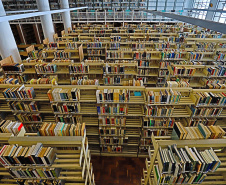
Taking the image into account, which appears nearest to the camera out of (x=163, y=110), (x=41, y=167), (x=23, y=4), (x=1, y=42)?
(x=41, y=167)

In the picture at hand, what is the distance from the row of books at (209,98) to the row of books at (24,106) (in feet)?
14.2

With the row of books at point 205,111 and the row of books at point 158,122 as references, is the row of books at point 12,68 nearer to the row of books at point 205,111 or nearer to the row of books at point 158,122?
the row of books at point 158,122

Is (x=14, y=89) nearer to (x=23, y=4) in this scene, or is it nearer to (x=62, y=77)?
(x=62, y=77)

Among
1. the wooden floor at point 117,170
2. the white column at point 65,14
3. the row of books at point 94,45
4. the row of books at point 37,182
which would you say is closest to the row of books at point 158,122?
the wooden floor at point 117,170

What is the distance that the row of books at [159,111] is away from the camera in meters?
3.61

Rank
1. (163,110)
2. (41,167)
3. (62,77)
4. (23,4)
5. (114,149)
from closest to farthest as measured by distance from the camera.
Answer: (41,167) → (163,110) → (114,149) → (62,77) → (23,4)

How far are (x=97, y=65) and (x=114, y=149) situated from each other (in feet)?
11.0

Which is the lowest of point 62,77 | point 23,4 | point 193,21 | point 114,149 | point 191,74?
point 114,149

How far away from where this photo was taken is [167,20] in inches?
684

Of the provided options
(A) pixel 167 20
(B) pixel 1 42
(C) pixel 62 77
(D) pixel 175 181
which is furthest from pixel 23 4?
(D) pixel 175 181

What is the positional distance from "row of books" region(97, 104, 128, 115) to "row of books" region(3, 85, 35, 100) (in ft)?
6.21

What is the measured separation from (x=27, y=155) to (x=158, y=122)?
10.0ft

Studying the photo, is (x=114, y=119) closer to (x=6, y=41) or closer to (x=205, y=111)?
A: (x=205, y=111)

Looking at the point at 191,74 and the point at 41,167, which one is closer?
the point at 41,167
